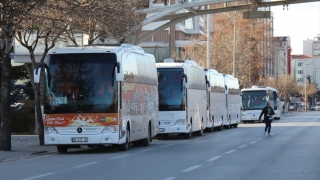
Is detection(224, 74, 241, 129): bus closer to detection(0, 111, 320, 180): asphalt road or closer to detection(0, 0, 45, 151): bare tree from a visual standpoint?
detection(0, 0, 45, 151): bare tree

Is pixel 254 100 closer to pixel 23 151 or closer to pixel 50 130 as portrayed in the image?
pixel 23 151

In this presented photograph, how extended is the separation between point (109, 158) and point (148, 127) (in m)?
7.67

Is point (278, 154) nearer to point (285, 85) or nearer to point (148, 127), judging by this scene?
point (148, 127)

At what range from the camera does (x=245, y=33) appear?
85688 millimetres

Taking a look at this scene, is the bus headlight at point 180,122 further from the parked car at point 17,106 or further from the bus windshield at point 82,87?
the parked car at point 17,106

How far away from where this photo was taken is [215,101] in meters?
47.9

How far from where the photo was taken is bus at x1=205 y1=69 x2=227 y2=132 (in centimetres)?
4531

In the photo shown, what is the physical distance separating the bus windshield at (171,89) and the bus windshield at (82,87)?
10.5 meters

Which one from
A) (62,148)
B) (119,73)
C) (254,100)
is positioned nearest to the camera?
(119,73)

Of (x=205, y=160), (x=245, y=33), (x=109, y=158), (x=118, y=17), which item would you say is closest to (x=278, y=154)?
(x=205, y=160)

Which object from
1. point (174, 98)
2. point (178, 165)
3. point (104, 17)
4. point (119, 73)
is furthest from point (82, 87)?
point (174, 98)

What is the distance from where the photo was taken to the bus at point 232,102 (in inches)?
2157

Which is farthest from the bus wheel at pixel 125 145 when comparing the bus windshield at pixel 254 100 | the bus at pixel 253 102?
the bus windshield at pixel 254 100

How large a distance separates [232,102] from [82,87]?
108 ft
